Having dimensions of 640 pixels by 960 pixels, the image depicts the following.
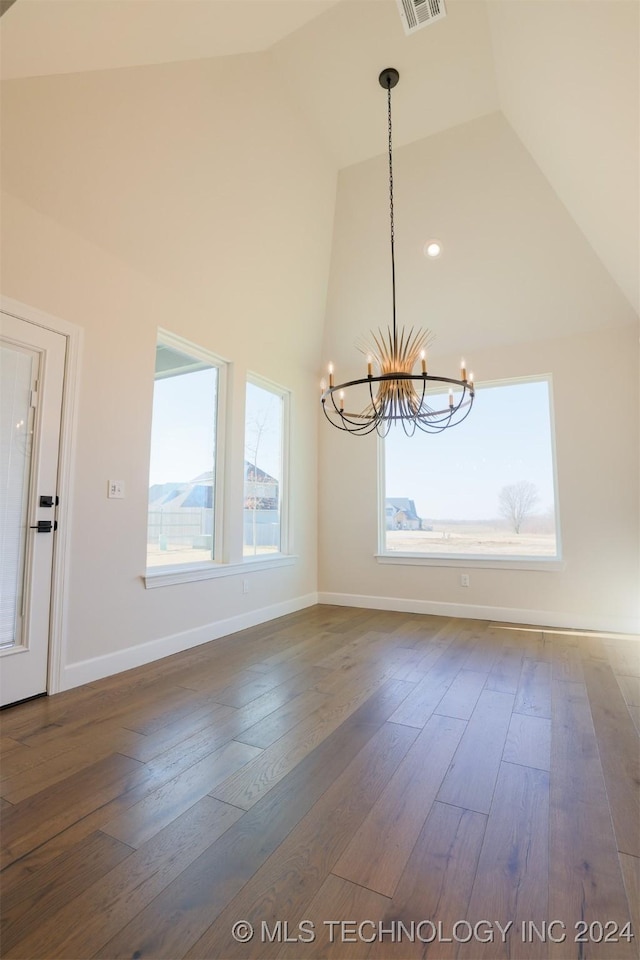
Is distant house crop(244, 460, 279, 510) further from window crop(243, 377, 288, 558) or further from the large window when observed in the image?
the large window

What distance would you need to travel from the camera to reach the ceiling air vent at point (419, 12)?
2.43 metres

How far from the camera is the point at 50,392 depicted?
2.60m

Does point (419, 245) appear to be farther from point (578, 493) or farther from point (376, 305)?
point (578, 493)

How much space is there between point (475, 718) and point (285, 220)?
3798mm

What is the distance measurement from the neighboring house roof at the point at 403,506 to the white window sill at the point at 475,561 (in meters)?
0.43

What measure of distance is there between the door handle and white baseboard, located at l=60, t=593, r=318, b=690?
2.62 ft

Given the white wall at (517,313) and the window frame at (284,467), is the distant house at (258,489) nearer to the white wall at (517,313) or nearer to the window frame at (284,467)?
the window frame at (284,467)

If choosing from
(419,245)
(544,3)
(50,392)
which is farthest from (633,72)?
(50,392)

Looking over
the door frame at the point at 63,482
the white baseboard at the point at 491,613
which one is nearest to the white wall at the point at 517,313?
the white baseboard at the point at 491,613

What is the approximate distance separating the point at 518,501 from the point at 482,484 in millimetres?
383

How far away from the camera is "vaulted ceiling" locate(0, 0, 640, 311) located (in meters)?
2.03

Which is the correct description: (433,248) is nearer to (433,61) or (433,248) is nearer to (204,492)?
(433,61)

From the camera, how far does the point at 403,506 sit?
16.3ft

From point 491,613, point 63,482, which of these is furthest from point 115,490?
point 491,613
